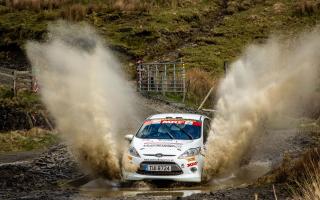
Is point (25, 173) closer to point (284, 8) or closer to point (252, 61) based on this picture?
point (252, 61)

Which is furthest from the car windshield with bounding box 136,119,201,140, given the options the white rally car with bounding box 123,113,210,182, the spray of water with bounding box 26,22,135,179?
the spray of water with bounding box 26,22,135,179

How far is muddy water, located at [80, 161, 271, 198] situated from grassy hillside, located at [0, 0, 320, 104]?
23.9 m

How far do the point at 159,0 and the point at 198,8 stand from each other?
13.9 ft

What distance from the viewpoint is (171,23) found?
50844 mm

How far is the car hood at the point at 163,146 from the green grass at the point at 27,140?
27.2 feet

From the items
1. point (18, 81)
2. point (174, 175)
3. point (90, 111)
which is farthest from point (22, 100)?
point (174, 175)

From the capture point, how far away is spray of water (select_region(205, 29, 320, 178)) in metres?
16.6

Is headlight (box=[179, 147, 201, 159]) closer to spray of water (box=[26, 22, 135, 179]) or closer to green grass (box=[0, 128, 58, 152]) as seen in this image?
spray of water (box=[26, 22, 135, 179])

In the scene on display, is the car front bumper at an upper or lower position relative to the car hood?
lower

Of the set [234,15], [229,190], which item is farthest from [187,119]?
[234,15]

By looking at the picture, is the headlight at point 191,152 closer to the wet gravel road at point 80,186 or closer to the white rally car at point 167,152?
the white rally car at point 167,152

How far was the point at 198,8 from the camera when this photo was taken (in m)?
55.5

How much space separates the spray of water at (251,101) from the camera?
54.6 ft

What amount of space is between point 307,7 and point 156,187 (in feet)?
131
